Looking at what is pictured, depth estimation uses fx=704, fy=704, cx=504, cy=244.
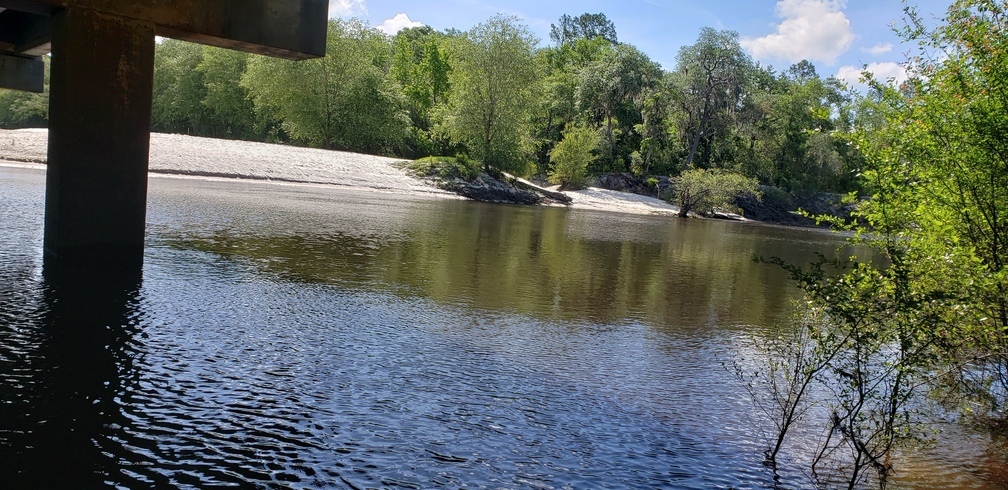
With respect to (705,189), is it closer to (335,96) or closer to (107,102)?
(335,96)

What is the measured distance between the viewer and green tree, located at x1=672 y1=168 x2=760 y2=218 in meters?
63.3

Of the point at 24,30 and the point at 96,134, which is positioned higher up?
the point at 24,30

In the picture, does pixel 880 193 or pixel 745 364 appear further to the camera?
pixel 745 364

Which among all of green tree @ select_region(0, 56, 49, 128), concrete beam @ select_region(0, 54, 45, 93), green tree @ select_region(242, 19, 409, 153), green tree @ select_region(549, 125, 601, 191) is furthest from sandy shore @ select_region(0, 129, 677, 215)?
green tree @ select_region(0, 56, 49, 128)

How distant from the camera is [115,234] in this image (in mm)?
13492

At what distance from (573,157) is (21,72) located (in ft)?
167

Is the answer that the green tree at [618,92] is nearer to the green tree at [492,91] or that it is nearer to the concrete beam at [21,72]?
the green tree at [492,91]

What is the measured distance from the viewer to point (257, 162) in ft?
164

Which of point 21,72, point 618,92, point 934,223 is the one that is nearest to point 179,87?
point 618,92

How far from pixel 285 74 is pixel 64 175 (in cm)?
5788

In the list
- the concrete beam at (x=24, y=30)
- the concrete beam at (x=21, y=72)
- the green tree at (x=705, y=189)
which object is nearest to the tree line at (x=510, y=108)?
the green tree at (x=705, y=189)

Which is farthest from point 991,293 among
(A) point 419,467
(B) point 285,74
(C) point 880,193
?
(B) point 285,74

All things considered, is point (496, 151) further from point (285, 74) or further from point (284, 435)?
point (284, 435)

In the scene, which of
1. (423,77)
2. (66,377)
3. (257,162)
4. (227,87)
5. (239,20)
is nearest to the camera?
(66,377)
